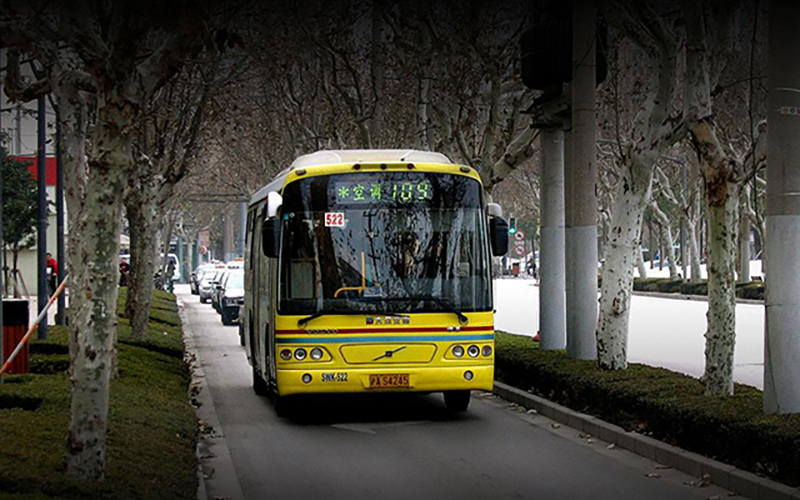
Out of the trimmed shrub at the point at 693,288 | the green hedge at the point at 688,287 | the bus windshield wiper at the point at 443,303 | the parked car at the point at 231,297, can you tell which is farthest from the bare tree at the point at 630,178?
the trimmed shrub at the point at 693,288

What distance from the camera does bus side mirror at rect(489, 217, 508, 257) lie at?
49.5 feet

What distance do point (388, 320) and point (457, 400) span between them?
2050mm

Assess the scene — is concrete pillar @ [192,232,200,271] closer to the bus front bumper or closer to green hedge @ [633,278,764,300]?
green hedge @ [633,278,764,300]

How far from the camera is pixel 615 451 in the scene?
12688 mm

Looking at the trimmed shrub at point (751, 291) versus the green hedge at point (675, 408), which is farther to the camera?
the trimmed shrub at point (751, 291)

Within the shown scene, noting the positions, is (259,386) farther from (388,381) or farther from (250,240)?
(388,381)

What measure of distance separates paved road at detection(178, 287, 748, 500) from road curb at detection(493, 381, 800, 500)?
0.12 meters

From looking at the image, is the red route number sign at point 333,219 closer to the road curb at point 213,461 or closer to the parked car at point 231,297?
the road curb at point 213,461

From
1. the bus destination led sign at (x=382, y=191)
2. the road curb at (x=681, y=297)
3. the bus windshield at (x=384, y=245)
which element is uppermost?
the bus destination led sign at (x=382, y=191)

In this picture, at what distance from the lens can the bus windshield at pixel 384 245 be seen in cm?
1481

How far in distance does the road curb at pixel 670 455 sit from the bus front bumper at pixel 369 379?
1.25m

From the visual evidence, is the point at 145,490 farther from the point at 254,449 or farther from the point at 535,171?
the point at 535,171

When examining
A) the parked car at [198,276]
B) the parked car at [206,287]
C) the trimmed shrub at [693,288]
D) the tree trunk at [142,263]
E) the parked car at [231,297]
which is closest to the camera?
the tree trunk at [142,263]

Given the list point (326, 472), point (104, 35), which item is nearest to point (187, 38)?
point (104, 35)
